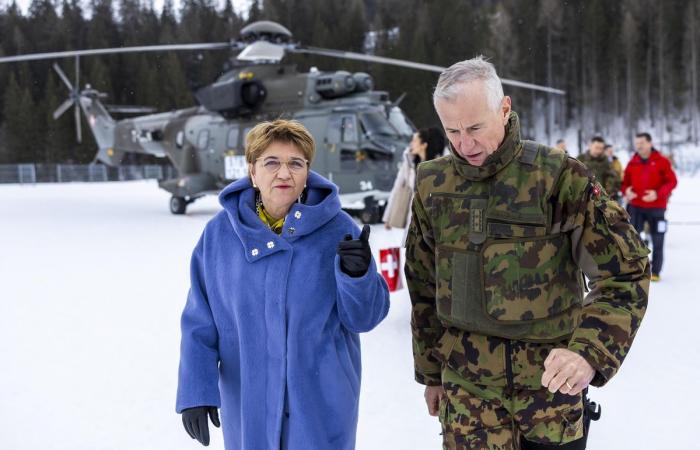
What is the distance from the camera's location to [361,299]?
1889mm

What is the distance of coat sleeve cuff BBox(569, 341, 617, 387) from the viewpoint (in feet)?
5.02

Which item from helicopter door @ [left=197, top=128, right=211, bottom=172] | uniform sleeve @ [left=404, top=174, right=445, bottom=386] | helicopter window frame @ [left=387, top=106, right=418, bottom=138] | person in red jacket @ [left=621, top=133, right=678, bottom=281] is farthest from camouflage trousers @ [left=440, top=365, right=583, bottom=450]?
helicopter door @ [left=197, top=128, right=211, bottom=172]

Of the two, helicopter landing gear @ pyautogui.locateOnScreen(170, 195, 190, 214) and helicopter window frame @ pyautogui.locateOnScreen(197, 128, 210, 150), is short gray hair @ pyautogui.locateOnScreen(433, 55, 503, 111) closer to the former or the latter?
helicopter window frame @ pyautogui.locateOnScreen(197, 128, 210, 150)

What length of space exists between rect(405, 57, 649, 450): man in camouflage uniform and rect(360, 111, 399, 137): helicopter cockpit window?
10271 mm

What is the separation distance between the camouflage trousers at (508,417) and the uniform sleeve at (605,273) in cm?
23

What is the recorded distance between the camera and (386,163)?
12000 mm

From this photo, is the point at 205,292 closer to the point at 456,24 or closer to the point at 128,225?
the point at 128,225

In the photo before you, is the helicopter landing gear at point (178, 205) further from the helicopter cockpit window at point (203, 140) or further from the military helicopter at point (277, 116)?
the helicopter cockpit window at point (203, 140)

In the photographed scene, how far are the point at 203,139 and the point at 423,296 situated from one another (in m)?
13.7

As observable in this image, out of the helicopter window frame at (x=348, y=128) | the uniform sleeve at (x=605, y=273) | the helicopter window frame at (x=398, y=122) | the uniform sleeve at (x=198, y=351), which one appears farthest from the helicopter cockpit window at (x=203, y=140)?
the uniform sleeve at (x=605, y=273)

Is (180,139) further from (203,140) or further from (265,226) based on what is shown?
(265,226)

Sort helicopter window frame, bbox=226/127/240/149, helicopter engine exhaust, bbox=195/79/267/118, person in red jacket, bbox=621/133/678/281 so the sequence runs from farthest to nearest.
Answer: helicopter window frame, bbox=226/127/240/149, helicopter engine exhaust, bbox=195/79/267/118, person in red jacket, bbox=621/133/678/281

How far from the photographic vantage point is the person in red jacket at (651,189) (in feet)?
22.3

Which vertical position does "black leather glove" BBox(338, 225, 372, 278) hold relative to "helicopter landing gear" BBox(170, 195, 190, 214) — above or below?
above
